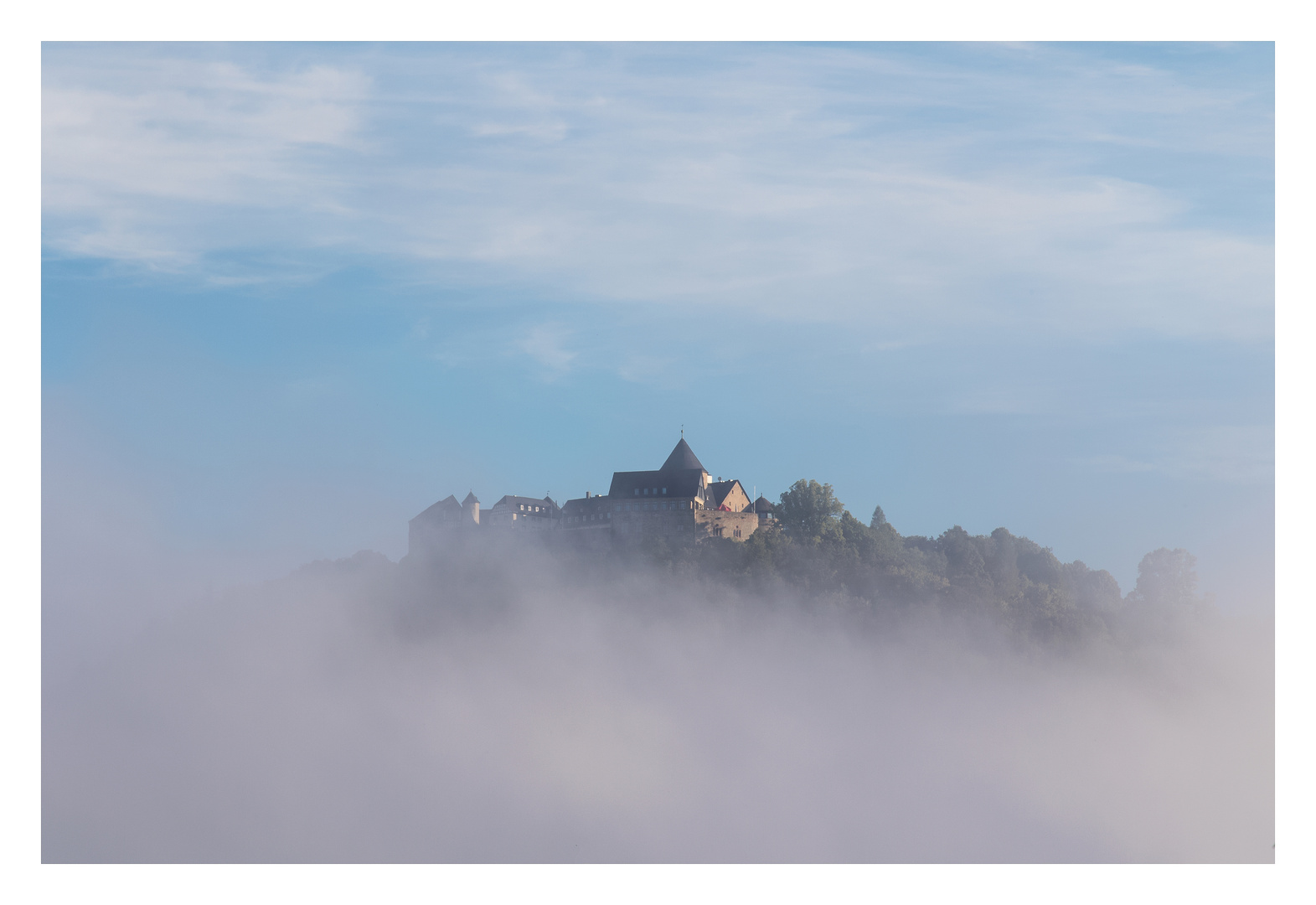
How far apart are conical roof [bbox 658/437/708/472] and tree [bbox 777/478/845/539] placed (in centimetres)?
593

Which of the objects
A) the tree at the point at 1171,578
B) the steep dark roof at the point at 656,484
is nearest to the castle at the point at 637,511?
the steep dark roof at the point at 656,484

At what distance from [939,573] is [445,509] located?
1319 inches

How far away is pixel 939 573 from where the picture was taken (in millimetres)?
75562

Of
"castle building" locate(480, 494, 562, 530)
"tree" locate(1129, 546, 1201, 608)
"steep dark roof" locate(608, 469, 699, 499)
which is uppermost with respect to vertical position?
"steep dark roof" locate(608, 469, 699, 499)

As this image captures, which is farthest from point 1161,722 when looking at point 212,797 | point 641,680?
point 212,797

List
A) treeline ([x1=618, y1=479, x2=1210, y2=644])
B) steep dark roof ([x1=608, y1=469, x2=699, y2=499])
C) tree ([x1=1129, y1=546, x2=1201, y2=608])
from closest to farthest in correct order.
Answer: steep dark roof ([x1=608, y1=469, x2=699, y2=499]) → treeline ([x1=618, y1=479, x2=1210, y2=644]) → tree ([x1=1129, y1=546, x2=1201, y2=608])

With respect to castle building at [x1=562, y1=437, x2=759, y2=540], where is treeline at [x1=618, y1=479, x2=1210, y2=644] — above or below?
below

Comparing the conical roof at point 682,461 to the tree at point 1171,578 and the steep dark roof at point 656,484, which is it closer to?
the steep dark roof at point 656,484

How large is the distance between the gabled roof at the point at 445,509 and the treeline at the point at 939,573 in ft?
36.9

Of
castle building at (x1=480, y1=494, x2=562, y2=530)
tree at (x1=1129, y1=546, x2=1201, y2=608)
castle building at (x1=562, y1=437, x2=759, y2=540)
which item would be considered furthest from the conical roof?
tree at (x1=1129, y1=546, x2=1201, y2=608)

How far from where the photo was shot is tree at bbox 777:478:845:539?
6712cm

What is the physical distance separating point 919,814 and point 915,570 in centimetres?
2437

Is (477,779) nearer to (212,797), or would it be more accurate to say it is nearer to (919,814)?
(212,797)

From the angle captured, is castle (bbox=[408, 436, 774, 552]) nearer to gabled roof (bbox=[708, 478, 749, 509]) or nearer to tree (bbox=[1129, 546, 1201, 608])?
gabled roof (bbox=[708, 478, 749, 509])
